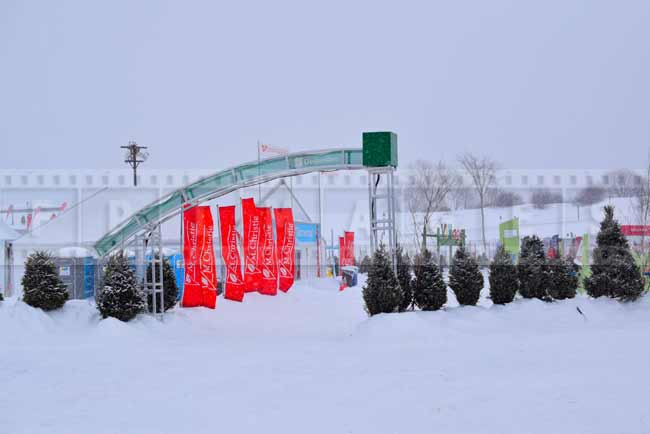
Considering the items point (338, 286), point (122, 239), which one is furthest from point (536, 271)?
point (338, 286)

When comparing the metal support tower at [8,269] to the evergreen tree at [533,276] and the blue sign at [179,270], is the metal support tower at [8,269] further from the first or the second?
the evergreen tree at [533,276]

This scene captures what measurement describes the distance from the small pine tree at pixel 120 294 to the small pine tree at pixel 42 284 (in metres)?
1.06

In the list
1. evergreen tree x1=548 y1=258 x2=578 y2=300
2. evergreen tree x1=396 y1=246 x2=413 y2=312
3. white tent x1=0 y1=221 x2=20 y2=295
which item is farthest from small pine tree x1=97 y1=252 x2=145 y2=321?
evergreen tree x1=548 y1=258 x2=578 y2=300

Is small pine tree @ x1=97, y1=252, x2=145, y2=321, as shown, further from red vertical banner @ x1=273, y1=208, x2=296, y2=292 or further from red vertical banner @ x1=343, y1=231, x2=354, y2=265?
red vertical banner @ x1=343, y1=231, x2=354, y2=265

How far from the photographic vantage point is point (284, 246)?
74.3ft

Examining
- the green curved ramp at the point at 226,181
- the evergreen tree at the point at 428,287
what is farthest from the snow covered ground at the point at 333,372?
the green curved ramp at the point at 226,181

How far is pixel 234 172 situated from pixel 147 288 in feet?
11.4

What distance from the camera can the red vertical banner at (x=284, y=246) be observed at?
73.2 ft

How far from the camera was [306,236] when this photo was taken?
29688 mm

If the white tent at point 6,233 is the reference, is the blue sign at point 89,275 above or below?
below

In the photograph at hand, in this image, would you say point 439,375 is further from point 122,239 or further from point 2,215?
point 2,215

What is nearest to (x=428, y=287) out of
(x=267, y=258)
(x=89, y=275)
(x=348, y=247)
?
(x=267, y=258)

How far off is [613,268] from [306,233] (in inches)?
595

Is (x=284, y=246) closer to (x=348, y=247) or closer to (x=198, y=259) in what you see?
(x=198, y=259)
